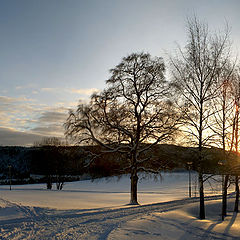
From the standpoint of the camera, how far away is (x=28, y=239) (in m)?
9.59

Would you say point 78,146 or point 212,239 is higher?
point 78,146

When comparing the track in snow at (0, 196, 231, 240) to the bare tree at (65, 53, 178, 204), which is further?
the bare tree at (65, 53, 178, 204)

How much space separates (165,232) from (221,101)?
951 cm

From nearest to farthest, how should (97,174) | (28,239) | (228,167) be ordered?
1. (28,239)
2. (228,167)
3. (97,174)

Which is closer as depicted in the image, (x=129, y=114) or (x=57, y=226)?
(x=57, y=226)

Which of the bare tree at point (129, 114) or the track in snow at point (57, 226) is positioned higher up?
→ the bare tree at point (129, 114)

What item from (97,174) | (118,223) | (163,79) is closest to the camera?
(118,223)

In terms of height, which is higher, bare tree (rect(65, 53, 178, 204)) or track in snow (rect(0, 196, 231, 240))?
bare tree (rect(65, 53, 178, 204))

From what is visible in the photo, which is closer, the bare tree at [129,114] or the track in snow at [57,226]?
the track in snow at [57,226]

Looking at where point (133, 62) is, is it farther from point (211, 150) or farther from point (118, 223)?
point (118, 223)

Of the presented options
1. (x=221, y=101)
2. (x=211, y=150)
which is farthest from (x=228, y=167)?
(x=221, y=101)

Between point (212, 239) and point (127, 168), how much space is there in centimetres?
1119

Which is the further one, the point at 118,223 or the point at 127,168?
the point at 127,168

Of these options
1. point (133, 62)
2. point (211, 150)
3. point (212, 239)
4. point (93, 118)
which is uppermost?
point (133, 62)
